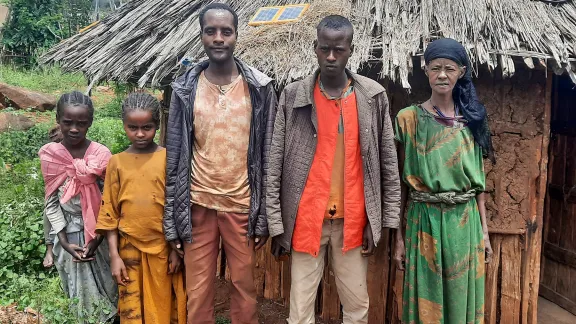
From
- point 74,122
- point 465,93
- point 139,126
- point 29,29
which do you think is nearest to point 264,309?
point 139,126

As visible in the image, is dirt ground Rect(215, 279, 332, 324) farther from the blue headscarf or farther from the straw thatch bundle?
the blue headscarf

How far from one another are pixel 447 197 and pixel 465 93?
60cm

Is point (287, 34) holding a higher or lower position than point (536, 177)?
higher

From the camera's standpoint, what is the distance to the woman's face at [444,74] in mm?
2523

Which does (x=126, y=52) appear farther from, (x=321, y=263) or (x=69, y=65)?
(x=321, y=263)

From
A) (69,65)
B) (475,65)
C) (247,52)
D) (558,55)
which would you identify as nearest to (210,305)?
(247,52)

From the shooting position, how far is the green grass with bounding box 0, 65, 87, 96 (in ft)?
49.9

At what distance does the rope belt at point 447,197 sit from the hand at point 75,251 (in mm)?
2023

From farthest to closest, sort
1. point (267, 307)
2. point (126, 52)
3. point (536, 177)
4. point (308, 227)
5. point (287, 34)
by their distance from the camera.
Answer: point (126, 52) → point (267, 307) → point (287, 34) → point (536, 177) → point (308, 227)

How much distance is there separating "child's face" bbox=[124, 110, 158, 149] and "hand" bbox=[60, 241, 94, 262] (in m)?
0.75

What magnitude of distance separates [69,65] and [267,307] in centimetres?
316

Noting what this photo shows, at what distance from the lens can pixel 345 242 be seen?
2.51 metres

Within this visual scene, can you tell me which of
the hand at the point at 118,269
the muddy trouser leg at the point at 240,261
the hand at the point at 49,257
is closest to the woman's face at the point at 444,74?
the muddy trouser leg at the point at 240,261

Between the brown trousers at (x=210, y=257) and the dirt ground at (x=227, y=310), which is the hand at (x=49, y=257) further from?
the brown trousers at (x=210, y=257)
